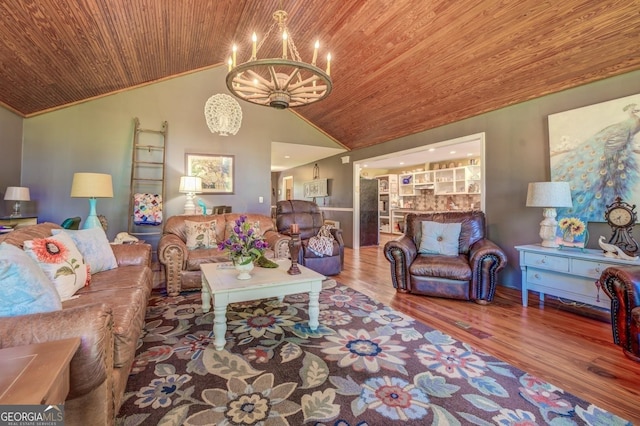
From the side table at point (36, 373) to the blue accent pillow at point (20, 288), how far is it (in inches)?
13.6

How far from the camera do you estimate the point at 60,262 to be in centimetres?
180

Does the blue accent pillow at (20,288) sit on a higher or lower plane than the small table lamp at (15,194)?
lower

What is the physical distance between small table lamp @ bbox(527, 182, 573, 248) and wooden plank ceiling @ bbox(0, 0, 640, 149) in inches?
45.3

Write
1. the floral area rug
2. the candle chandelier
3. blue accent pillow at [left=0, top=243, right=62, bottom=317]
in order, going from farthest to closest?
the candle chandelier, the floral area rug, blue accent pillow at [left=0, top=243, right=62, bottom=317]

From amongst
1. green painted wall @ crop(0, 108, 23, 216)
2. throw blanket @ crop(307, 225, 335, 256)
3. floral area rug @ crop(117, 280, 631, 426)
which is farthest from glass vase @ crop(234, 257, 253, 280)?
green painted wall @ crop(0, 108, 23, 216)

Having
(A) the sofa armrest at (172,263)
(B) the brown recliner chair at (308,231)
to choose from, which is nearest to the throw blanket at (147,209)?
(A) the sofa armrest at (172,263)

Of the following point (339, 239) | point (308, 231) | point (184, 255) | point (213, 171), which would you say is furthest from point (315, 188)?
point (184, 255)

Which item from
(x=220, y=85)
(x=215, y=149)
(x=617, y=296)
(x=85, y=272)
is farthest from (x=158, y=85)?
(x=617, y=296)

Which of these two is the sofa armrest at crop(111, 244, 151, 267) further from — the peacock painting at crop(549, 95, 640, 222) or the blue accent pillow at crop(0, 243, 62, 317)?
the peacock painting at crop(549, 95, 640, 222)

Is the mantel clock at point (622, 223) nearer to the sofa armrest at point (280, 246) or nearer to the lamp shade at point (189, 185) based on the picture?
the sofa armrest at point (280, 246)

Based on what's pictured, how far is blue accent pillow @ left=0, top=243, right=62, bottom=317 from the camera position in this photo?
1.17 meters

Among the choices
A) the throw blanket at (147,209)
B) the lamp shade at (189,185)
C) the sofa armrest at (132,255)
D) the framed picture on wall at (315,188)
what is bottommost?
the sofa armrest at (132,255)

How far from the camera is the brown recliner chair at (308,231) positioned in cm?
424

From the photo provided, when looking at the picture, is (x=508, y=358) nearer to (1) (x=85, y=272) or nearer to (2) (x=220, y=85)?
(1) (x=85, y=272)
